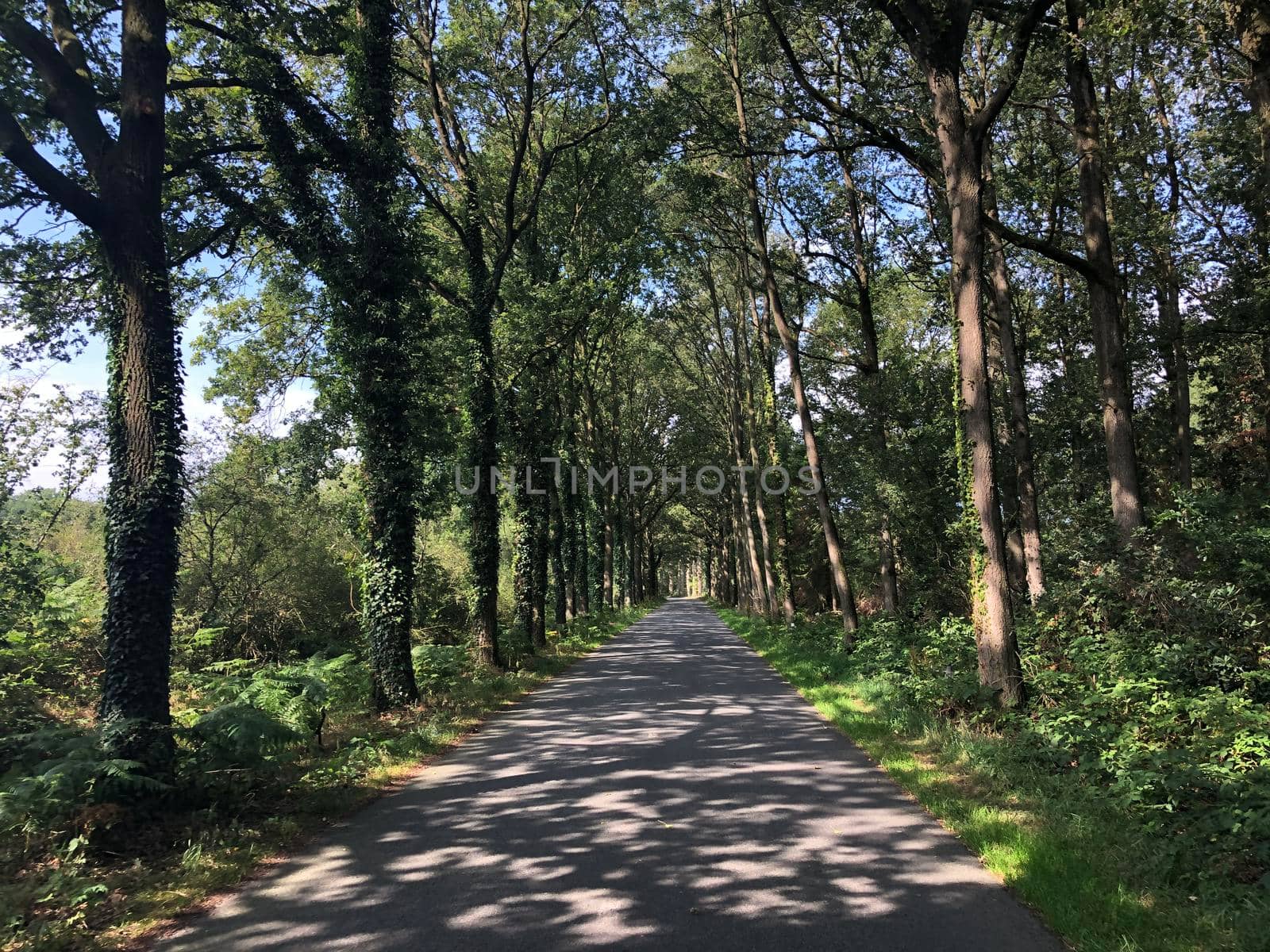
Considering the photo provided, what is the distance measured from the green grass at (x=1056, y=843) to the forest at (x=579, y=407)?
0.04m

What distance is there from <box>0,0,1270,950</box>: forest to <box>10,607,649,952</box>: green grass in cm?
4

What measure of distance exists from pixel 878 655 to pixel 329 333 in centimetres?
1088

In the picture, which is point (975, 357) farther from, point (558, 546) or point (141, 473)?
point (558, 546)

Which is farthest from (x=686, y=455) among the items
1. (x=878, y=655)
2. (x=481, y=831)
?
(x=481, y=831)

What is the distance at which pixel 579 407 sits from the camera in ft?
86.8

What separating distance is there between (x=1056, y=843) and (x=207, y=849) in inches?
238

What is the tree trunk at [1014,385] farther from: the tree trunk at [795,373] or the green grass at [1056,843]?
the green grass at [1056,843]

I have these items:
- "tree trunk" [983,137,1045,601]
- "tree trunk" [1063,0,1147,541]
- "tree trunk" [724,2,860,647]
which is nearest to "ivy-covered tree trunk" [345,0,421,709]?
"tree trunk" [724,2,860,647]

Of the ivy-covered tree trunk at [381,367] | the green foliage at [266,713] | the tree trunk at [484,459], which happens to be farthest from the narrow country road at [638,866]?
the tree trunk at [484,459]

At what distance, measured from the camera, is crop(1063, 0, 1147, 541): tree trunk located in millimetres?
10602

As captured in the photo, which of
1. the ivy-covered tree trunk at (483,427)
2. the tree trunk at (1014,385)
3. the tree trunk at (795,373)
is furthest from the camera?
the tree trunk at (795,373)

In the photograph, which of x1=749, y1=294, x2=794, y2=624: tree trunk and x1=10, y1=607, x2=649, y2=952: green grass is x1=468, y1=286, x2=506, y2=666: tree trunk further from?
x1=749, y1=294, x2=794, y2=624: tree trunk

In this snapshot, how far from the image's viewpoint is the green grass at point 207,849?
13.5ft

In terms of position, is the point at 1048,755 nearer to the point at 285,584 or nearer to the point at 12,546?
the point at 12,546
